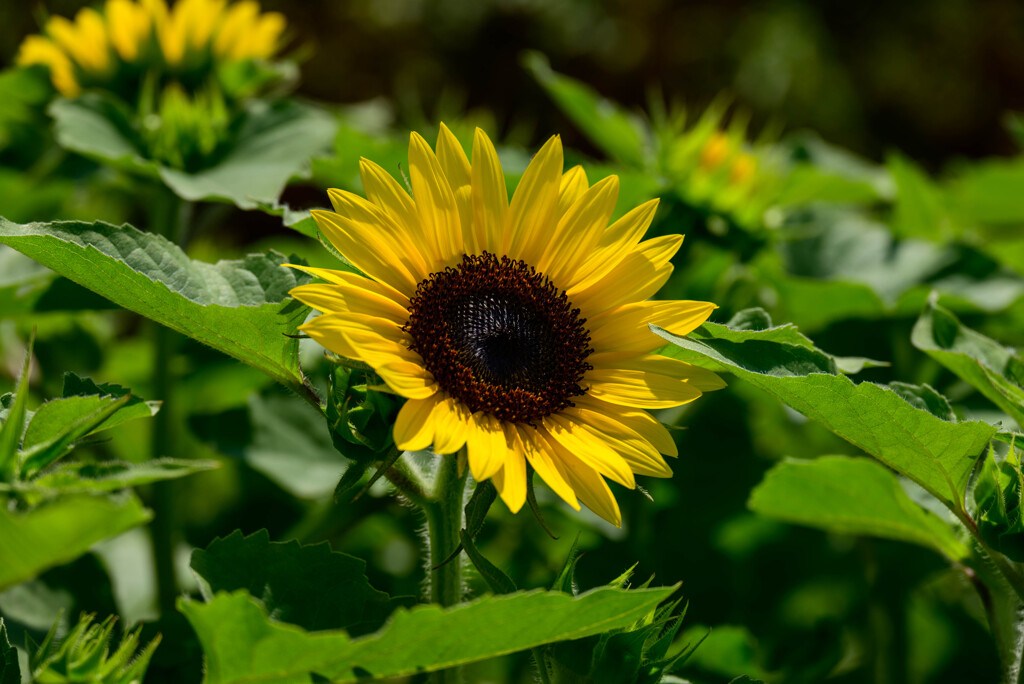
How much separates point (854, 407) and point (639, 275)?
203 mm

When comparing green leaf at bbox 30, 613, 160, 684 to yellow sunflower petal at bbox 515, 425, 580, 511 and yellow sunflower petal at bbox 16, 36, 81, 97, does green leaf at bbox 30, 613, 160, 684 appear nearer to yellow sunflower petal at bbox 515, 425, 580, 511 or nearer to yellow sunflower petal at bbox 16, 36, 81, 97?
yellow sunflower petal at bbox 515, 425, 580, 511

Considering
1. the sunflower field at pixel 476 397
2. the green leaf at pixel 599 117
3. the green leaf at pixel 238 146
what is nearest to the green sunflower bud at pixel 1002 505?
the sunflower field at pixel 476 397

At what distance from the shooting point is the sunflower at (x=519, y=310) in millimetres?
733

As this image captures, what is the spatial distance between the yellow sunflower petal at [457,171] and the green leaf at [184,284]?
0.53ft

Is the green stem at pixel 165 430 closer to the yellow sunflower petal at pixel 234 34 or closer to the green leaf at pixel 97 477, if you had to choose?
the yellow sunflower petal at pixel 234 34

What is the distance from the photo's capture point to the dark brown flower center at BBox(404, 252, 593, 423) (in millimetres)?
785

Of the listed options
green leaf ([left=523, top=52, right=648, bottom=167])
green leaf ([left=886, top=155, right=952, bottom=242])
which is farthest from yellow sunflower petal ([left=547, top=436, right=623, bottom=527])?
green leaf ([left=886, top=155, right=952, bottom=242])

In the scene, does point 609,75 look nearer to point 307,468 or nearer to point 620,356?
Answer: point 307,468

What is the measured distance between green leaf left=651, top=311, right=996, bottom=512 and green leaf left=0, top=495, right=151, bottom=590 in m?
0.40

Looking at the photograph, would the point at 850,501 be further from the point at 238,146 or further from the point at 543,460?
the point at 238,146

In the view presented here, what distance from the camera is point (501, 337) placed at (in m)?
0.86

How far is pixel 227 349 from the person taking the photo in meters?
0.77

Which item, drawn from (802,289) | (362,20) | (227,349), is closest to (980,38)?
(362,20)

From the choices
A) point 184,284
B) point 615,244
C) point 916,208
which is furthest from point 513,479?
point 916,208
